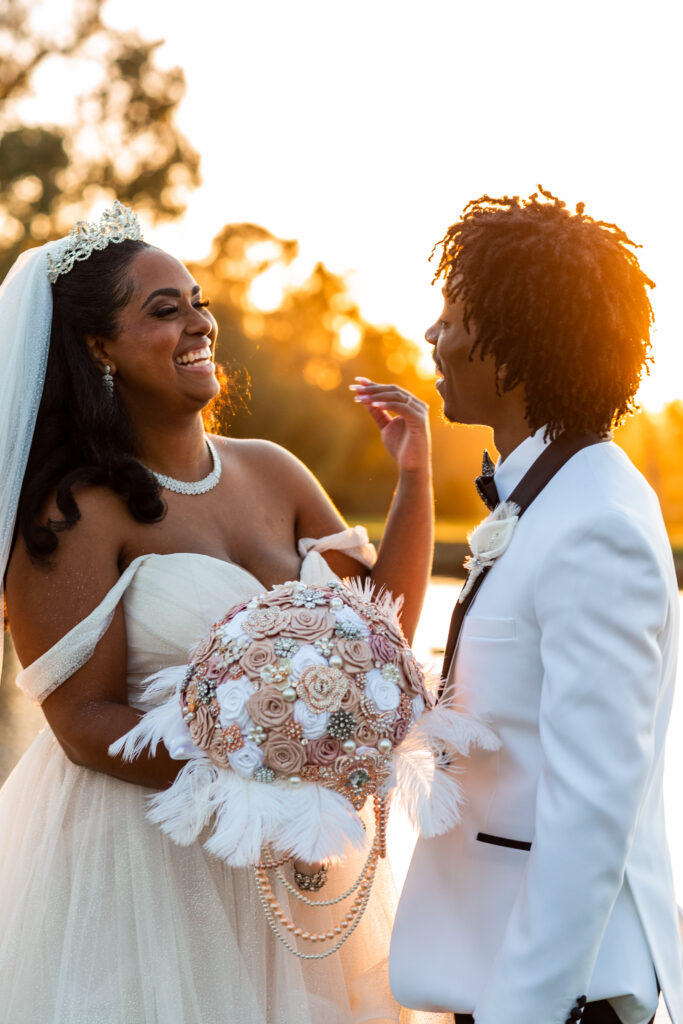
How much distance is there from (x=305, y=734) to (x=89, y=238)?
1562mm

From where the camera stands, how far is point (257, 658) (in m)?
1.87

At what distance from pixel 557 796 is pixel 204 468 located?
1.50 m

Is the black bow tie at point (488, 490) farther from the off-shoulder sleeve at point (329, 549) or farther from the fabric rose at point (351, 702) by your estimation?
the off-shoulder sleeve at point (329, 549)

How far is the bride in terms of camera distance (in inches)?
91.5

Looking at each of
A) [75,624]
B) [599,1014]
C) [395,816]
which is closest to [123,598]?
[75,624]

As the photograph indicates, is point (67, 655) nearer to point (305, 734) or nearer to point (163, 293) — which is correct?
point (305, 734)

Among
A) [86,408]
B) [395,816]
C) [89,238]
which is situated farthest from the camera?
[395,816]

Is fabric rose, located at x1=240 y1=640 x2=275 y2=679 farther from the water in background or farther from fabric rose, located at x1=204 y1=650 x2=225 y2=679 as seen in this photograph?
the water in background

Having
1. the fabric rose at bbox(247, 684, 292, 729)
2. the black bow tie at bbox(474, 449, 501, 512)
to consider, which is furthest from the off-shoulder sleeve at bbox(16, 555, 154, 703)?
the black bow tie at bbox(474, 449, 501, 512)

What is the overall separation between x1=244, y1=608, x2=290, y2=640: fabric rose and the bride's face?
919 mm

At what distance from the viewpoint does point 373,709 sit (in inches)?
73.1

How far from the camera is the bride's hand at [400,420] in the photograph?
2.84m

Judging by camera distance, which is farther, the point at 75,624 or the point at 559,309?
the point at 75,624

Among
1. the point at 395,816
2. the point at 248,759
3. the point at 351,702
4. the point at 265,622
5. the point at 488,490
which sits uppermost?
the point at 488,490
